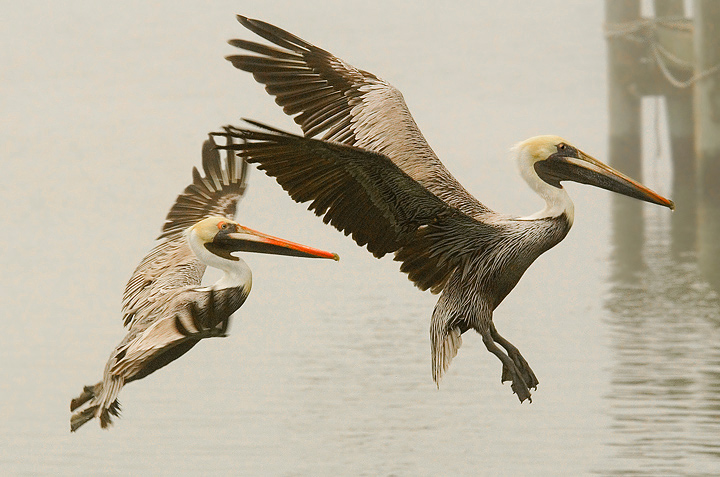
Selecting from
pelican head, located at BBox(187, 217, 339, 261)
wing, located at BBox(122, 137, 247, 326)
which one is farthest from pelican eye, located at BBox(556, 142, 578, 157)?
wing, located at BBox(122, 137, 247, 326)

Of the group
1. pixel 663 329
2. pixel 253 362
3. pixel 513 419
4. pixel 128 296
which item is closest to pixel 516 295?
pixel 663 329

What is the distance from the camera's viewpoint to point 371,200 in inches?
340

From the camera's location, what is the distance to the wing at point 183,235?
35.6ft

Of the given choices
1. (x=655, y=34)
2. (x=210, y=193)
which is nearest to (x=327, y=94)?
(x=210, y=193)

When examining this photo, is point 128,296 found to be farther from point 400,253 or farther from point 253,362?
point 253,362

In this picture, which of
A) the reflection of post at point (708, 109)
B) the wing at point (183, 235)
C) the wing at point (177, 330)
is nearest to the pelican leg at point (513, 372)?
the wing at point (177, 330)

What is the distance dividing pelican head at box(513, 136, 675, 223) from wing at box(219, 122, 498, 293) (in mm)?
341

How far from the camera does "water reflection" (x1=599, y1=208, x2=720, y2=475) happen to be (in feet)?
52.7

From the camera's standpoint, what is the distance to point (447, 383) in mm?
19500

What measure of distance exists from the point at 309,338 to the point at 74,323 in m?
3.32

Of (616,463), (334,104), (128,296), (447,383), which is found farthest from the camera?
(447,383)

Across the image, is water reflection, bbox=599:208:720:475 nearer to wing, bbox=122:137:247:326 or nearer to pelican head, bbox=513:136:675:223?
wing, bbox=122:137:247:326

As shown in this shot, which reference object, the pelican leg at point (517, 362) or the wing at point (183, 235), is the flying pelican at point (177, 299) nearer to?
the wing at point (183, 235)

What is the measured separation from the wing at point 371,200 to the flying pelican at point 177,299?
0.94 ft
